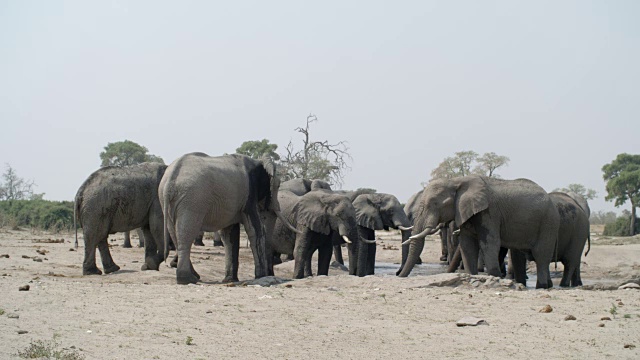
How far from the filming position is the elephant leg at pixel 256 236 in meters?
15.0

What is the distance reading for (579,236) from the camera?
672 inches

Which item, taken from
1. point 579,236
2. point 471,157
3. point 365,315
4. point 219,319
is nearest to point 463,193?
point 579,236

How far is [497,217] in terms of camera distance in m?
15.7

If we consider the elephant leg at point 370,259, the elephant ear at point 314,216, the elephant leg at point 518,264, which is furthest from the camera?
the elephant leg at point 370,259

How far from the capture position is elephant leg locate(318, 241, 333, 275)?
18.2 m

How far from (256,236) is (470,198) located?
13.4ft

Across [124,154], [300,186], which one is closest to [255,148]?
[124,154]

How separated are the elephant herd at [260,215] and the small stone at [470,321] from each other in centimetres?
538

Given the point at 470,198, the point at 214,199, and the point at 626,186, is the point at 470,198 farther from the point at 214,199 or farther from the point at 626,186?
the point at 626,186

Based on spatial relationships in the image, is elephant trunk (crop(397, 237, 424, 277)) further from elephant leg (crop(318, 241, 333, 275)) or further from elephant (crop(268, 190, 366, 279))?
elephant leg (crop(318, 241, 333, 275))

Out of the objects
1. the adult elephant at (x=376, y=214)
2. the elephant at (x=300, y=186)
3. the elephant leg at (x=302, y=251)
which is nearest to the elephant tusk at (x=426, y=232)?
the elephant leg at (x=302, y=251)

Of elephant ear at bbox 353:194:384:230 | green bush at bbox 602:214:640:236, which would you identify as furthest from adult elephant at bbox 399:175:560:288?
green bush at bbox 602:214:640:236

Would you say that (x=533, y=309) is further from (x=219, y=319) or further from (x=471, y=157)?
(x=471, y=157)

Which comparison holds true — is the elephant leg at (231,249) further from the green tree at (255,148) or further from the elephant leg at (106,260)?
the green tree at (255,148)
